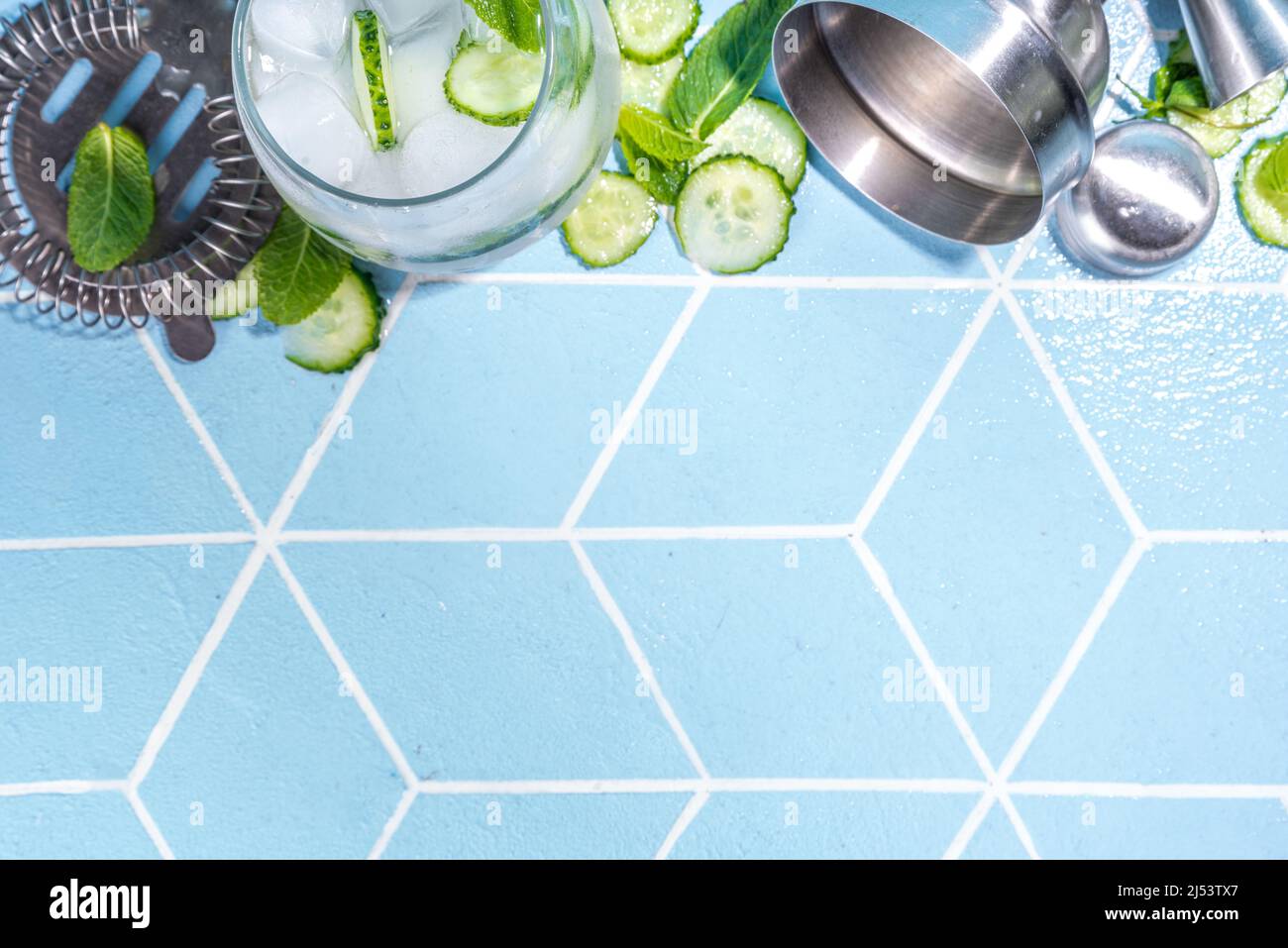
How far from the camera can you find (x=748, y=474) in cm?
104

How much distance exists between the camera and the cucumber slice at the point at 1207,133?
3.30 feet

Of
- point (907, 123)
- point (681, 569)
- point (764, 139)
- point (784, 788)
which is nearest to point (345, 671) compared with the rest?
point (681, 569)

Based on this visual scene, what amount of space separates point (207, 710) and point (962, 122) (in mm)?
955

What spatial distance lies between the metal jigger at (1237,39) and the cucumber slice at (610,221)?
538mm

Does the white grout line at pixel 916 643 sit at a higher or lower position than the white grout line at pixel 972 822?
higher

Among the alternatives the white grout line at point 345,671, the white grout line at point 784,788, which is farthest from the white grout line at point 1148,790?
the white grout line at point 345,671

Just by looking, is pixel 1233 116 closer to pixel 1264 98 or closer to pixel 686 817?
pixel 1264 98

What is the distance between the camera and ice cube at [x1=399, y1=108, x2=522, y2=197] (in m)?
0.73

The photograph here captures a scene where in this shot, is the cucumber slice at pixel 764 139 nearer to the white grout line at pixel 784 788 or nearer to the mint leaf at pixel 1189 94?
the mint leaf at pixel 1189 94

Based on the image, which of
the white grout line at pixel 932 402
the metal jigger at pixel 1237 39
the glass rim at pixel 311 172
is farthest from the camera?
the white grout line at pixel 932 402

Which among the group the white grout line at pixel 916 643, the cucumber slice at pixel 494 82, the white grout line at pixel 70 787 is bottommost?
the white grout line at pixel 70 787

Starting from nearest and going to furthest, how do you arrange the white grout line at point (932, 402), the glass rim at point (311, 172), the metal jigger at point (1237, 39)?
1. the glass rim at point (311, 172)
2. the metal jigger at point (1237, 39)
3. the white grout line at point (932, 402)

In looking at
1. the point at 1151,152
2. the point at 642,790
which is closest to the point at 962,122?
the point at 1151,152

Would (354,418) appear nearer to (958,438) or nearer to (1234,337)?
(958,438)
